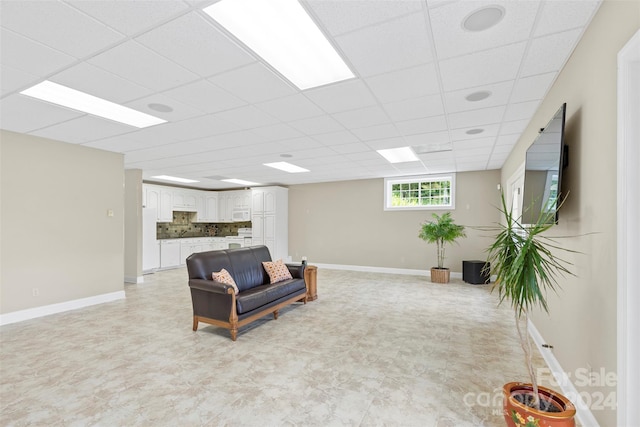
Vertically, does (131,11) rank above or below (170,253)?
above

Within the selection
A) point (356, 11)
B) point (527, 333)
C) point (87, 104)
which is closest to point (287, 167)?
point (87, 104)

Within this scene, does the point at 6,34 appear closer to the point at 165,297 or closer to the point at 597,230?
the point at 597,230

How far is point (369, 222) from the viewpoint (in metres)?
8.32

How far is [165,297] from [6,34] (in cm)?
450

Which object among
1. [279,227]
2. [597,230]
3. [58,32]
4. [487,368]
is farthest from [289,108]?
[279,227]

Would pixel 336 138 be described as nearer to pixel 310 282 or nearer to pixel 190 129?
pixel 190 129

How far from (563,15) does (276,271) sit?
13.7 feet

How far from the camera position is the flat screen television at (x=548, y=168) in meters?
2.15

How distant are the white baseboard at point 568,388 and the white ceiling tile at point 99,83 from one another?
13.9ft

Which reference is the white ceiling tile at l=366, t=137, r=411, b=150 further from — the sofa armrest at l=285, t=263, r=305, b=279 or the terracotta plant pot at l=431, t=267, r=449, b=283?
the terracotta plant pot at l=431, t=267, r=449, b=283

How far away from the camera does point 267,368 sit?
2777mm

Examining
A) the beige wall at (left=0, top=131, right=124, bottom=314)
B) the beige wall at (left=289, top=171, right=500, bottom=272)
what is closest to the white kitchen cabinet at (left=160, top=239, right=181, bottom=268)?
the beige wall at (left=0, top=131, right=124, bottom=314)

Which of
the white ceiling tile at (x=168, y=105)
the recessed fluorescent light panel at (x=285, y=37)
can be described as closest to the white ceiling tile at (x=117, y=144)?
the white ceiling tile at (x=168, y=105)

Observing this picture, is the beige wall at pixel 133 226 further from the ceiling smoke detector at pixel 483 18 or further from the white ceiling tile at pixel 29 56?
the ceiling smoke detector at pixel 483 18
